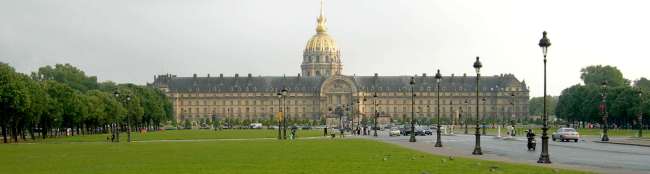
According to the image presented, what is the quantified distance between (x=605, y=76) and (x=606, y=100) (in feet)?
136

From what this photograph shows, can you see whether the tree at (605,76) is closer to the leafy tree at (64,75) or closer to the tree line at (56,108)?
the tree line at (56,108)

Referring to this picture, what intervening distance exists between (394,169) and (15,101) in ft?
166

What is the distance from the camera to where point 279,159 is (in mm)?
34781

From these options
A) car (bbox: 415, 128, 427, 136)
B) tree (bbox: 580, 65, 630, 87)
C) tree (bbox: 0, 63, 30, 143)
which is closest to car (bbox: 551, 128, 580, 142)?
car (bbox: 415, 128, 427, 136)

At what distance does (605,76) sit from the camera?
170625 mm

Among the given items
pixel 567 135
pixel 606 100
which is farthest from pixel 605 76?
pixel 567 135

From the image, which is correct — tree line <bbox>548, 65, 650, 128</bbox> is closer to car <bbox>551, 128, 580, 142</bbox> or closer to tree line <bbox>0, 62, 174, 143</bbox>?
car <bbox>551, 128, 580, 142</bbox>

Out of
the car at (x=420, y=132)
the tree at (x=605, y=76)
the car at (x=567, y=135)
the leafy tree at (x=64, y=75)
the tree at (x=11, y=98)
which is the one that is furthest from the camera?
the leafy tree at (x=64, y=75)

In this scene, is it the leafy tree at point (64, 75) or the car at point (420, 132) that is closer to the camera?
the car at point (420, 132)

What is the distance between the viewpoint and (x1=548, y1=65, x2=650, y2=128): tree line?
121m

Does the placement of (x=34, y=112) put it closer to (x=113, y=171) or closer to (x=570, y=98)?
(x=113, y=171)

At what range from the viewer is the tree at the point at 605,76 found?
552 ft

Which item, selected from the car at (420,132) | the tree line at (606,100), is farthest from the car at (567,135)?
the tree line at (606,100)

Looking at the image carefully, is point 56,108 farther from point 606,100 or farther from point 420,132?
point 606,100
